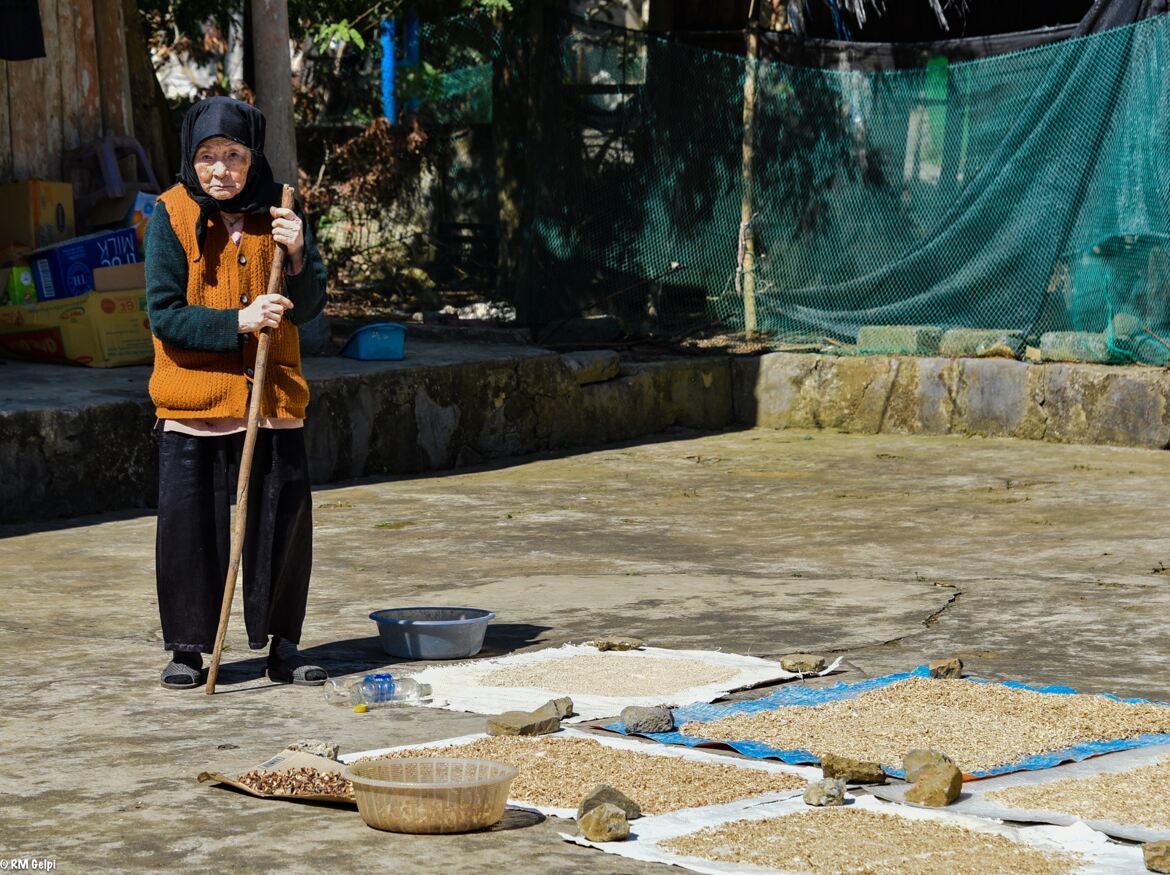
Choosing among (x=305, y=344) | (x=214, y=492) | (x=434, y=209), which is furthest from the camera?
(x=434, y=209)

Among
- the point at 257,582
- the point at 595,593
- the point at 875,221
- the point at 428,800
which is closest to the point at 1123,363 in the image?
the point at 875,221

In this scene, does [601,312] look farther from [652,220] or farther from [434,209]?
[434,209]

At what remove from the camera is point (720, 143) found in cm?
1252

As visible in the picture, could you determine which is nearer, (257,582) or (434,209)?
(257,582)

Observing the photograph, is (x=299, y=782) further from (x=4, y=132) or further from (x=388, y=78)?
(x=388, y=78)

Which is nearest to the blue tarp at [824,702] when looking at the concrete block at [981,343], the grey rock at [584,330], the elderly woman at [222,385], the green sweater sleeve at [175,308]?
the elderly woman at [222,385]

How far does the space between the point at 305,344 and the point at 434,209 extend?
12.3 ft

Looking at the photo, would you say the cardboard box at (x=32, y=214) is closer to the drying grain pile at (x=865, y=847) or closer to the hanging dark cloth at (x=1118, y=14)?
the hanging dark cloth at (x=1118, y=14)

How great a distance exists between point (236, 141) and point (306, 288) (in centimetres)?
47

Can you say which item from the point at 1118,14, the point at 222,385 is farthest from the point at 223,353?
the point at 1118,14

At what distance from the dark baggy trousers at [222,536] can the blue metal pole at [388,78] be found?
11462mm

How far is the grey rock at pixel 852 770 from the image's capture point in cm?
423

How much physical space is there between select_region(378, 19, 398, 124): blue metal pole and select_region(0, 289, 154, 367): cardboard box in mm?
6772

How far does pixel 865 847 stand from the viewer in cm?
376
